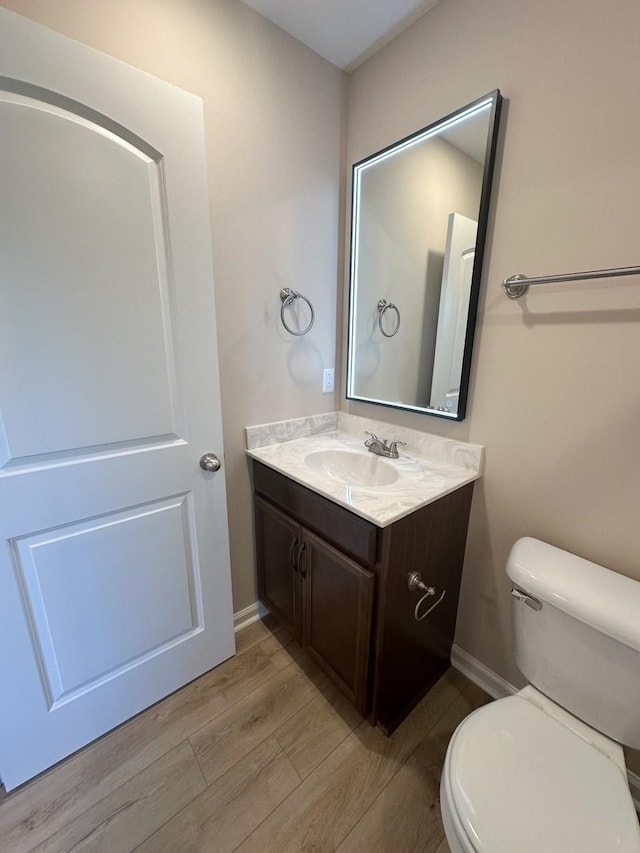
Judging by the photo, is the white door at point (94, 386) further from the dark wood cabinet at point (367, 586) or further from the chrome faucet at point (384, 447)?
the chrome faucet at point (384, 447)

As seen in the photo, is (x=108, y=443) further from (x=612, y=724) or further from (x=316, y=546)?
(x=612, y=724)

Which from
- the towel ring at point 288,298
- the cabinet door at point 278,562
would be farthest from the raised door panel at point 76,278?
the cabinet door at point 278,562

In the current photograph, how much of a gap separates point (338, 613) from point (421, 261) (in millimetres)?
1389

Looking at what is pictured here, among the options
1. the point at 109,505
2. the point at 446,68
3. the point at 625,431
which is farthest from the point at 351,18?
the point at 109,505

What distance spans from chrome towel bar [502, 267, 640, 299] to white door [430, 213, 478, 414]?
146 mm

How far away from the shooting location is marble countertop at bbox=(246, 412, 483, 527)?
107cm

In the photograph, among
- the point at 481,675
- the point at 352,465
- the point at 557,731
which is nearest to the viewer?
the point at 557,731

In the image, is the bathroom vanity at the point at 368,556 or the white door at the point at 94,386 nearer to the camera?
the white door at the point at 94,386

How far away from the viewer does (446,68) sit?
1.19 metres

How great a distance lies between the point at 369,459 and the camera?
1.50 metres

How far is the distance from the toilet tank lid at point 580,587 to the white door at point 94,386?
1.06m

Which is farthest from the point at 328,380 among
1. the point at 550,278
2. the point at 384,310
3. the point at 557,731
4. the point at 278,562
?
the point at 557,731

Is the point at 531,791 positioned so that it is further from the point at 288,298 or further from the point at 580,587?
the point at 288,298

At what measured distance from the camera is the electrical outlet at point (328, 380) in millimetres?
1735
